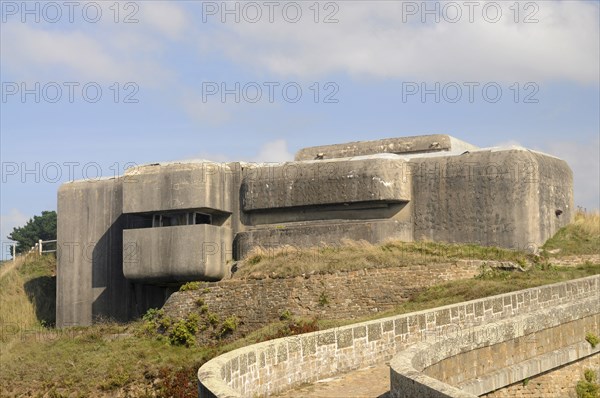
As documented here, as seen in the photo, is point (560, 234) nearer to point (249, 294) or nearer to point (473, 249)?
Answer: point (473, 249)

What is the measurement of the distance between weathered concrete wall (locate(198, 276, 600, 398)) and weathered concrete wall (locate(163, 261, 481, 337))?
18.9ft

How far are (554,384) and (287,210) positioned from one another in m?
15.9

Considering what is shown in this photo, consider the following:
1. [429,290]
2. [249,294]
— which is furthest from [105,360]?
[429,290]

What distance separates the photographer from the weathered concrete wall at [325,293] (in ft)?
81.6

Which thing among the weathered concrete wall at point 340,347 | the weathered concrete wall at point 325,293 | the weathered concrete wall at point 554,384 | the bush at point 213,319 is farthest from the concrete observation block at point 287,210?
the weathered concrete wall at point 554,384

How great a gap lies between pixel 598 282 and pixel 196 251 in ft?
42.8

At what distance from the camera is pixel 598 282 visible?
68.9ft

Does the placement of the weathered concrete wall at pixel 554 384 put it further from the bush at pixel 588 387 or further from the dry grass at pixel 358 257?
the dry grass at pixel 358 257

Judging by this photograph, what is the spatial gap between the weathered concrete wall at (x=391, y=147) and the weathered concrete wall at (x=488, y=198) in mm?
2075

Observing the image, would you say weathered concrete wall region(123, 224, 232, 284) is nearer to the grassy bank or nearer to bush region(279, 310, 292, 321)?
the grassy bank

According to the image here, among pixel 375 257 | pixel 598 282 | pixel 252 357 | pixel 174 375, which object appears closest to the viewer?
pixel 252 357

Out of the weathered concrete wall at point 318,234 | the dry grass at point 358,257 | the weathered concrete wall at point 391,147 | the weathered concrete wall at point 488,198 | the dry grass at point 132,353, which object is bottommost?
the dry grass at point 132,353

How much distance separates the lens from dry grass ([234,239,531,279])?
1027 inches

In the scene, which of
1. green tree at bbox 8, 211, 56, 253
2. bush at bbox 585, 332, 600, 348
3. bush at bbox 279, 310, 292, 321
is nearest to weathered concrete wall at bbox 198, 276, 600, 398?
bush at bbox 585, 332, 600, 348
